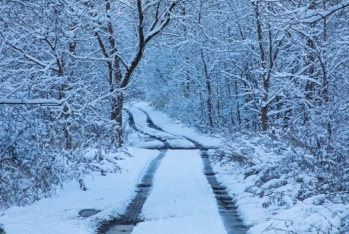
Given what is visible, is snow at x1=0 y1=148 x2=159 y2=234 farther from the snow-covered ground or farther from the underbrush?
the underbrush

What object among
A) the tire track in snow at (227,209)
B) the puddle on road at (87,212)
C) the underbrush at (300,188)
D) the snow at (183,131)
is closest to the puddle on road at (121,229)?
the puddle on road at (87,212)

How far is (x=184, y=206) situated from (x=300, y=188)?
239cm

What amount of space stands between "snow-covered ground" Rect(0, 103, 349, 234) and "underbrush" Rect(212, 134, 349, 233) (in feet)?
0.05

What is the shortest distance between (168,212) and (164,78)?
38.8 m

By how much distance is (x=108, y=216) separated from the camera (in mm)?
8219

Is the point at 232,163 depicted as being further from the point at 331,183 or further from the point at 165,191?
the point at 331,183

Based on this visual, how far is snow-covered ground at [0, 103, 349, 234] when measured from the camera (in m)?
6.49

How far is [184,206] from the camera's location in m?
8.98

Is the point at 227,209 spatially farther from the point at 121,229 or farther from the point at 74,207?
the point at 74,207

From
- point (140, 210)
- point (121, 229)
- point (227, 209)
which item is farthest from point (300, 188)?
point (121, 229)

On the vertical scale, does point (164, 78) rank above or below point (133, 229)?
above

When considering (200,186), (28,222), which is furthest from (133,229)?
(200,186)

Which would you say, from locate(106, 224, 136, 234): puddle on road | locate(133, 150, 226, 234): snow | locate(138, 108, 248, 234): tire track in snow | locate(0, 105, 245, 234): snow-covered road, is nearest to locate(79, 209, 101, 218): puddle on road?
locate(0, 105, 245, 234): snow-covered road

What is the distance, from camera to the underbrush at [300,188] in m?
6.11
